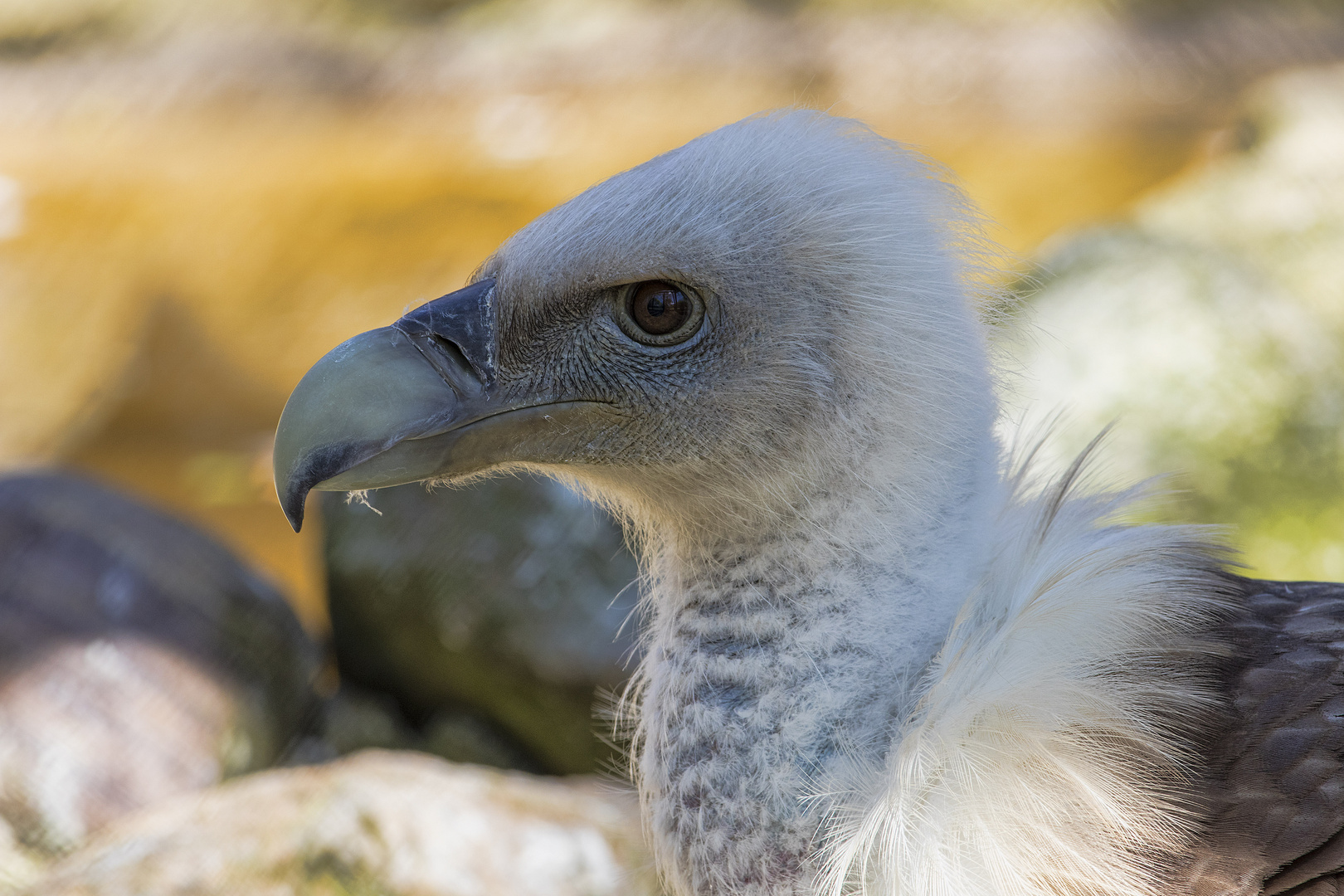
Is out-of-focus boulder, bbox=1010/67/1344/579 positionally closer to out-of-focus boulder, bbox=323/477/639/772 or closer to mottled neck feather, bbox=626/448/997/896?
out-of-focus boulder, bbox=323/477/639/772

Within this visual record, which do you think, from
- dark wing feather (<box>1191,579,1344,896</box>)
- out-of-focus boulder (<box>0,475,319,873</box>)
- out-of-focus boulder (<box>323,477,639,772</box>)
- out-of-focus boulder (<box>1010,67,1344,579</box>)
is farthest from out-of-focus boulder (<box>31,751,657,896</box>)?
out-of-focus boulder (<box>1010,67,1344,579</box>)

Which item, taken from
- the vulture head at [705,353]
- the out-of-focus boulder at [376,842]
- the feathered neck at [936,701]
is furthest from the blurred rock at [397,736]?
the vulture head at [705,353]

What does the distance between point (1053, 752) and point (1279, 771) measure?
10.1 inches

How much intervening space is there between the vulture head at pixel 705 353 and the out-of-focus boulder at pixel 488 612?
86.3 inches

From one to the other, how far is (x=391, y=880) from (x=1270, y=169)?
6.14 meters

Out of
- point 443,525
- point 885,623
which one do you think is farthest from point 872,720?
point 443,525

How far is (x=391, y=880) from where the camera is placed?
2713 mm

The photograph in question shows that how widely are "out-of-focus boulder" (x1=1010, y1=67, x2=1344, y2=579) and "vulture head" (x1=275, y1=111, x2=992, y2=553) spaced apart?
6.87 ft

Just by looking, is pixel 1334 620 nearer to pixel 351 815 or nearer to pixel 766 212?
pixel 766 212

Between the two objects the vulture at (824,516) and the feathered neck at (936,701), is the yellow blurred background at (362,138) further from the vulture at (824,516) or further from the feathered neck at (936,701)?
the feathered neck at (936,701)

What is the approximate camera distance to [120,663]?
147 inches

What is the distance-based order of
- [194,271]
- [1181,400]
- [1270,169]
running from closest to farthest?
[1181,400] < [1270,169] < [194,271]

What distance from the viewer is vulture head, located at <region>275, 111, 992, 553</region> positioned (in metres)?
1.64

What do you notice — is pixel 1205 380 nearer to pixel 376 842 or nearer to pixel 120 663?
pixel 376 842
